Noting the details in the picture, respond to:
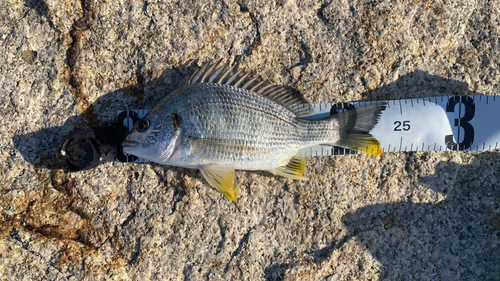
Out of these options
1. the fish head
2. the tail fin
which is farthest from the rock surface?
the fish head

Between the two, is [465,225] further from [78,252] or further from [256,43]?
[78,252]

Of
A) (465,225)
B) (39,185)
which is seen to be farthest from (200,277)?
(465,225)

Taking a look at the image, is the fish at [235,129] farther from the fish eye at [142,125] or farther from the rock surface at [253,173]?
the rock surface at [253,173]

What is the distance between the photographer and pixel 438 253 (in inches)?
121

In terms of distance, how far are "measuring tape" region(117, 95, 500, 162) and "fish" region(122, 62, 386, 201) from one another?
0.67 feet

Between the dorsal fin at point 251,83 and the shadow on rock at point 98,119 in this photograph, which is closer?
the dorsal fin at point 251,83

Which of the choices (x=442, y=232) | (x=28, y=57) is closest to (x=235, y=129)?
(x=28, y=57)

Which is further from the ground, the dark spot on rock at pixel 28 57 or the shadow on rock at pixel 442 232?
the dark spot on rock at pixel 28 57

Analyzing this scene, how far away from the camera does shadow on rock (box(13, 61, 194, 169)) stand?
3074mm

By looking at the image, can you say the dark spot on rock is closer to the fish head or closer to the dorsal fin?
the fish head

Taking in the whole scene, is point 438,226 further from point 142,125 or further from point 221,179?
point 142,125

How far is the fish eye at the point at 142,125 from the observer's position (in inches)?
110

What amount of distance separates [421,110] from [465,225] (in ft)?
3.71

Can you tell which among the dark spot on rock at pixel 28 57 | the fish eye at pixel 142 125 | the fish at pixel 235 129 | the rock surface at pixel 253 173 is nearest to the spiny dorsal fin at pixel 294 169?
the fish at pixel 235 129
